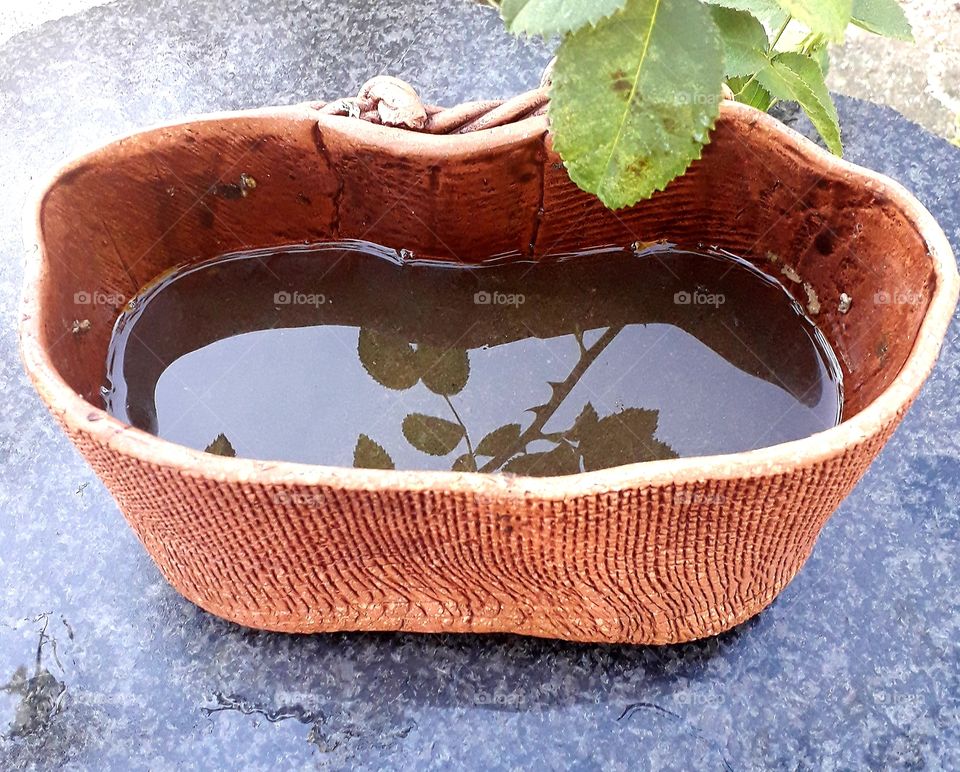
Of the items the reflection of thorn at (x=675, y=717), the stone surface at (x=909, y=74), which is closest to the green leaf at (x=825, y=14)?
the reflection of thorn at (x=675, y=717)

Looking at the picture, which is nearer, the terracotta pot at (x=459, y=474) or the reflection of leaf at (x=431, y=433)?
the terracotta pot at (x=459, y=474)

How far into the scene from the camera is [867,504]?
43.4 inches

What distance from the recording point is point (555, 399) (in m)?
1.06

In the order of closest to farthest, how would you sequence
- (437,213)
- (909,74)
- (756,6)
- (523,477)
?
(523,477) → (756,6) → (437,213) → (909,74)

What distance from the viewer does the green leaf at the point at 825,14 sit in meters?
0.76

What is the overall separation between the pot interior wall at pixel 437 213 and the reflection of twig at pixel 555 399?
140 millimetres

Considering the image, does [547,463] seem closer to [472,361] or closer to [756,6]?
[472,361]

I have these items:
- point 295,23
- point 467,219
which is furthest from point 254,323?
point 295,23

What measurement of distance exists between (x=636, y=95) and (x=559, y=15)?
0.42 ft

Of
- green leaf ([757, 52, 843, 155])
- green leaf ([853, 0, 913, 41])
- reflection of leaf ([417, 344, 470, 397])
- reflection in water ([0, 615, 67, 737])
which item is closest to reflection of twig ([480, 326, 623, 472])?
reflection of leaf ([417, 344, 470, 397])

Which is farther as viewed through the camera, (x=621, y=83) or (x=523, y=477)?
(x=621, y=83)

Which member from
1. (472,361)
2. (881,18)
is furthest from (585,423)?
(881,18)

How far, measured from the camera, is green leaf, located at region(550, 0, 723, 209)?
0.81 metres

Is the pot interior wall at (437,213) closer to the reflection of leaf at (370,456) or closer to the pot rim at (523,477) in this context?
the pot rim at (523,477)
